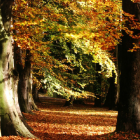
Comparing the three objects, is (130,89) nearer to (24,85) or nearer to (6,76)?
(6,76)

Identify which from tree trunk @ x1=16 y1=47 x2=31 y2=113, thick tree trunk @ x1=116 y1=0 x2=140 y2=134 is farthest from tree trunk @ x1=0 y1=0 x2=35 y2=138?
tree trunk @ x1=16 y1=47 x2=31 y2=113

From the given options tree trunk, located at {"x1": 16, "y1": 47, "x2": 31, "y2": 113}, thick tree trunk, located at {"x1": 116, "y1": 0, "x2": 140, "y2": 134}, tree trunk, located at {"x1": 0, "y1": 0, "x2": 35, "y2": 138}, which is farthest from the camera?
tree trunk, located at {"x1": 16, "y1": 47, "x2": 31, "y2": 113}

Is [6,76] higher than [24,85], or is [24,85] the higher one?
[6,76]

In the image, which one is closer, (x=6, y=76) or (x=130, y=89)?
(x=6, y=76)

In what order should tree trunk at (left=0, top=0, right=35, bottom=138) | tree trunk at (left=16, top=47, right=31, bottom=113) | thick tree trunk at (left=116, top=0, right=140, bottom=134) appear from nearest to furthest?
1. tree trunk at (left=0, top=0, right=35, bottom=138)
2. thick tree trunk at (left=116, top=0, right=140, bottom=134)
3. tree trunk at (left=16, top=47, right=31, bottom=113)

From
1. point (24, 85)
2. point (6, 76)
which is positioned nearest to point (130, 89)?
point (6, 76)

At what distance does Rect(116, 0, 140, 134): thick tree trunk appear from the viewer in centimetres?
844

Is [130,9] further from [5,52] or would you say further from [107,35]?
[5,52]

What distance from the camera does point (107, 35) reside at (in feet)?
30.5

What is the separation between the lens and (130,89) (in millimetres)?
8484

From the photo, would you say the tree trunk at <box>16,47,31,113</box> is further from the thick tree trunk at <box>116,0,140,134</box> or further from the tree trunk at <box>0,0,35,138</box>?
the tree trunk at <box>0,0,35,138</box>

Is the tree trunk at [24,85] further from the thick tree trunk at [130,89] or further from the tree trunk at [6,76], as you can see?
the tree trunk at [6,76]

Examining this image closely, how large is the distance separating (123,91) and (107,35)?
224cm

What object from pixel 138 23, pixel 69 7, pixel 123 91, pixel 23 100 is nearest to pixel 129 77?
pixel 123 91
